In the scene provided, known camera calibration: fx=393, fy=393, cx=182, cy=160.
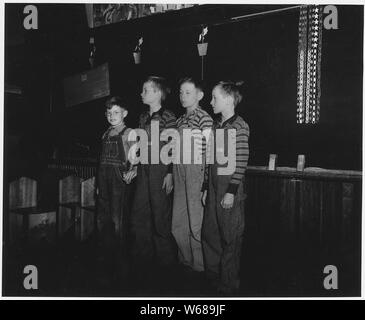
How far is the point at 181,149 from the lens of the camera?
13.3 feet

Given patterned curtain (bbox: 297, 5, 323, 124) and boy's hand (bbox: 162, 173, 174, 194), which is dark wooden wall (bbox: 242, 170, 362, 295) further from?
boy's hand (bbox: 162, 173, 174, 194)

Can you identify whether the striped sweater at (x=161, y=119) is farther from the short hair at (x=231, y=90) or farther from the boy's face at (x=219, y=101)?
the short hair at (x=231, y=90)

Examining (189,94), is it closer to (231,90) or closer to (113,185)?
(231,90)

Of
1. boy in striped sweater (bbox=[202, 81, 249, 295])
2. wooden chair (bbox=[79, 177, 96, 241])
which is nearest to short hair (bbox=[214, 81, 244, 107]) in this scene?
boy in striped sweater (bbox=[202, 81, 249, 295])

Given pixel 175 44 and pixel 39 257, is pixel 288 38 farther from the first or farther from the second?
pixel 39 257

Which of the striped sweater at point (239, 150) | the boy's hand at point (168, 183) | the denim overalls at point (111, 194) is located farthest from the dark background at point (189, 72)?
the boy's hand at point (168, 183)

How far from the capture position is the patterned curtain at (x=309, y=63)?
3.90 meters

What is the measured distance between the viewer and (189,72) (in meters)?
4.60

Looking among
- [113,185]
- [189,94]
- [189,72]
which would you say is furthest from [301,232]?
[189,72]

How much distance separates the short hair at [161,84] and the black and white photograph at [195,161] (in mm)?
16

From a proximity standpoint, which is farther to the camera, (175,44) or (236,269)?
(175,44)
